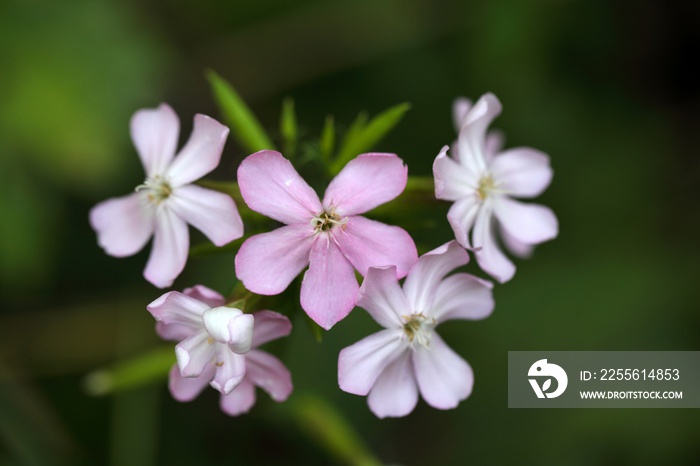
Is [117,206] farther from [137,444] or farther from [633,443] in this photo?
[633,443]

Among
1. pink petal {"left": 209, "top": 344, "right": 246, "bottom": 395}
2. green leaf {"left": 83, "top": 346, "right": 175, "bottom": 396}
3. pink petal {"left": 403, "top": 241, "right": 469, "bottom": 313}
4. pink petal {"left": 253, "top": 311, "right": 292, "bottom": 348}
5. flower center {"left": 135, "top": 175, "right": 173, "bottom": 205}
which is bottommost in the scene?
pink petal {"left": 209, "top": 344, "right": 246, "bottom": 395}

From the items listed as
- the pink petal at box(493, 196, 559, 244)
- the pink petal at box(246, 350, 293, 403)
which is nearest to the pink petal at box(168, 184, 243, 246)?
the pink petal at box(246, 350, 293, 403)

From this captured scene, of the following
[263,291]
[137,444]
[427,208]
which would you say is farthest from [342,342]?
[263,291]

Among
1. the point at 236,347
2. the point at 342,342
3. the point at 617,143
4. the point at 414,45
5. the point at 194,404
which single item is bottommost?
the point at 236,347

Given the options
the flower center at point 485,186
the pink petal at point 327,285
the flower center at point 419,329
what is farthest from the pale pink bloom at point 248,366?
the flower center at point 485,186

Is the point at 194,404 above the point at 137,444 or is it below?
above

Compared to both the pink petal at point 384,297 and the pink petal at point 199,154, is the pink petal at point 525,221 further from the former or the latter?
the pink petal at point 199,154

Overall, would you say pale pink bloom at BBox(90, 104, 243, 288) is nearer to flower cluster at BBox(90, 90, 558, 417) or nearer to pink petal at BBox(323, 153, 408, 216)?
flower cluster at BBox(90, 90, 558, 417)
